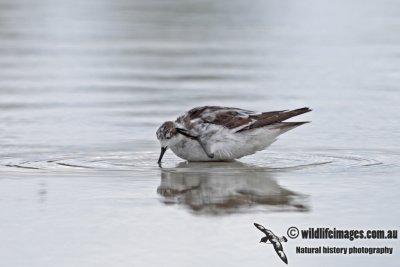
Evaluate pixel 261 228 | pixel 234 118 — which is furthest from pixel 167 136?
pixel 261 228

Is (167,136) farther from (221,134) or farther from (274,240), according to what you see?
(274,240)

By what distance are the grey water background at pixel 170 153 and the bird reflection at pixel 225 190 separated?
2 centimetres

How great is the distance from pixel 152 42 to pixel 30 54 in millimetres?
2866

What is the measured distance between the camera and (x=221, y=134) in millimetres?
11922

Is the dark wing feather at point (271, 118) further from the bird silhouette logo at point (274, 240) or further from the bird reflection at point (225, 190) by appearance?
the bird silhouette logo at point (274, 240)

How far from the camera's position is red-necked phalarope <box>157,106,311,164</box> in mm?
11812

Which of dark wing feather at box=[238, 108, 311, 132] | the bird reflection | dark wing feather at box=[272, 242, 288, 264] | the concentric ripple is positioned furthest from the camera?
dark wing feather at box=[238, 108, 311, 132]

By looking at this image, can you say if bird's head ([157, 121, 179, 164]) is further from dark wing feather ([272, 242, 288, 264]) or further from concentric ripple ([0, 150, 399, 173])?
dark wing feather ([272, 242, 288, 264])

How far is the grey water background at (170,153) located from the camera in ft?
27.4

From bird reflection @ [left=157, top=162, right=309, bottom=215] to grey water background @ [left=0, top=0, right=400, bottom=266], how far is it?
20 millimetres

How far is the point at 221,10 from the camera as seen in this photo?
28578 mm

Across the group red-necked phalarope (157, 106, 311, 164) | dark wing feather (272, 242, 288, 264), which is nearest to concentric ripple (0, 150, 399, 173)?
red-necked phalarope (157, 106, 311, 164)

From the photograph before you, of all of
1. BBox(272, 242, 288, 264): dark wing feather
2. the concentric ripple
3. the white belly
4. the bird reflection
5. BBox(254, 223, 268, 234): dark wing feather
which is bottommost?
BBox(272, 242, 288, 264): dark wing feather

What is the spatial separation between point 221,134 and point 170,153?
3.11ft
